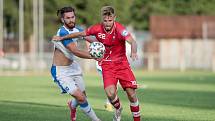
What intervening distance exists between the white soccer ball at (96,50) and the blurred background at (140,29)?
47.4 metres

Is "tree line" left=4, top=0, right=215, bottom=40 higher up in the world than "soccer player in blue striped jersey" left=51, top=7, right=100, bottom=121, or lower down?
higher up

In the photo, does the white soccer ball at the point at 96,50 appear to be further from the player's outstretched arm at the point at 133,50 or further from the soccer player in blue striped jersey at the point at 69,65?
the player's outstretched arm at the point at 133,50

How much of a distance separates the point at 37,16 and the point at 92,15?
525 cm

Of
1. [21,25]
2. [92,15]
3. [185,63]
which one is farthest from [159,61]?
[21,25]

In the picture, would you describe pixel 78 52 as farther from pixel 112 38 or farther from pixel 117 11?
pixel 117 11

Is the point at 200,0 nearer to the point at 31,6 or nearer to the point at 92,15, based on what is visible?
the point at 92,15

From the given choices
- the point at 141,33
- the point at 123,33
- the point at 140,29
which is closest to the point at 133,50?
the point at 123,33

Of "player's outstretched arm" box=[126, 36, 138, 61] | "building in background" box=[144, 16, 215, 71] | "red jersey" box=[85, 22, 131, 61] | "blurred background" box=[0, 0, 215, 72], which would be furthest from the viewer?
"building in background" box=[144, 16, 215, 71]

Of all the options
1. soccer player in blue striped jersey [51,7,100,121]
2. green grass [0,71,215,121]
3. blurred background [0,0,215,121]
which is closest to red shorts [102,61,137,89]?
soccer player in blue striped jersey [51,7,100,121]

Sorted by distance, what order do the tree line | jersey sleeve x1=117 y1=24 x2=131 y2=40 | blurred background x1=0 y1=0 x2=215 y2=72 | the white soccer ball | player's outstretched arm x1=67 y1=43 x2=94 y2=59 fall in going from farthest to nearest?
the tree line < blurred background x1=0 y1=0 x2=215 y2=72 < jersey sleeve x1=117 y1=24 x2=131 y2=40 < player's outstretched arm x1=67 y1=43 x2=94 y2=59 < the white soccer ball

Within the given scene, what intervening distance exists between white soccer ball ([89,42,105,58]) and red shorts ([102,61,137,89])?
2.12ft

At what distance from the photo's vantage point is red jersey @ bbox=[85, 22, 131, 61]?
16016mm

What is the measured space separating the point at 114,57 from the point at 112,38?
399 mm

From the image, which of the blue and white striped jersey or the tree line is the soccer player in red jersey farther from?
the tree line
